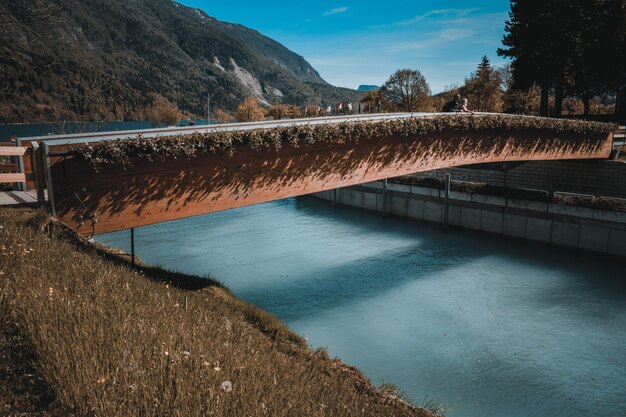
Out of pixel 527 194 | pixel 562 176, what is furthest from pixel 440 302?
pixel 562 176

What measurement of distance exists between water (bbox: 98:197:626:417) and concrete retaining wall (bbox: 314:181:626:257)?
4.13 feet

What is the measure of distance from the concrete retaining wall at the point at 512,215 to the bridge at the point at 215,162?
1110 cm

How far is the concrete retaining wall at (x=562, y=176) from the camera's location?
98.6 ft

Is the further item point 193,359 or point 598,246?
point 598,246

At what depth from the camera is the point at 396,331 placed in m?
16.4

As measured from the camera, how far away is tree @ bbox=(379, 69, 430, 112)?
64.5m

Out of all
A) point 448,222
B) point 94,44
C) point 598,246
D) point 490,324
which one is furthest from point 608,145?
point 94,44

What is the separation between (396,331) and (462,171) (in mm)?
24501

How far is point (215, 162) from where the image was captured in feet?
41.6

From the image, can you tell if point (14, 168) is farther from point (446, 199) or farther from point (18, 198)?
point (446, 199)

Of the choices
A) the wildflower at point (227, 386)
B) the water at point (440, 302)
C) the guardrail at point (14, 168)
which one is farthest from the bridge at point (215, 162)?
the wildflower at point (227, 386)

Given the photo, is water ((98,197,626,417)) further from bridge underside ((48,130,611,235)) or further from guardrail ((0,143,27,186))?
guardrail ((0,143,27,186))

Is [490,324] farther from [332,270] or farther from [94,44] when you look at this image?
[94,44]

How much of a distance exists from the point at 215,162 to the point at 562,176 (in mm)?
29729
